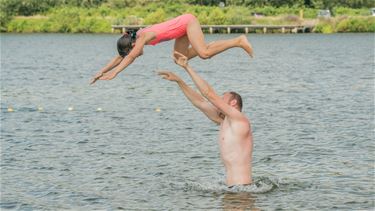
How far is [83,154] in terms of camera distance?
2445 cm

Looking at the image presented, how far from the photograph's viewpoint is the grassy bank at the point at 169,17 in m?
123

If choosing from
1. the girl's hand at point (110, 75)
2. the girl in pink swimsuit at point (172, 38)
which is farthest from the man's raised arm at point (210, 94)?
the girl's hand at point (110, 75)

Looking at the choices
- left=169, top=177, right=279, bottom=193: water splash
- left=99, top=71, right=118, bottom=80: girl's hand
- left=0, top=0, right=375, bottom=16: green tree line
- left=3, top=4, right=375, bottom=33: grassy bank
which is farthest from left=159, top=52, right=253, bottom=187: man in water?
left=0, top=0, right=375, bottom=16: green tree line

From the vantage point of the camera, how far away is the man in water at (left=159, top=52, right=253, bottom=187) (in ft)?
55.3

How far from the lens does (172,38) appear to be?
15.9 m

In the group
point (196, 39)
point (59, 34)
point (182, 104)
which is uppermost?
point (196, 39)

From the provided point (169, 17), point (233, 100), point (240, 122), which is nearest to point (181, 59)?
point (233, 100)

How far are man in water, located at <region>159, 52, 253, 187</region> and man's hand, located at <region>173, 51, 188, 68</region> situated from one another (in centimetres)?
67

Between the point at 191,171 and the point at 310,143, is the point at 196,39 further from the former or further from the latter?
the point at 310,143

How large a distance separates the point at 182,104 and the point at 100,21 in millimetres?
90053

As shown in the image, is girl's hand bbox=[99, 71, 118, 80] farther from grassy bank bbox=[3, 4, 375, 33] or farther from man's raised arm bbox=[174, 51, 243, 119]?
grassy bank bbox=[3, 4, 375, 33]

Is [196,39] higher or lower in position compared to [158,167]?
higher

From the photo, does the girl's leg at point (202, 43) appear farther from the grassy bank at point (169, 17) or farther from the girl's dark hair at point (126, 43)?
the grassy bank at point (169, 17)

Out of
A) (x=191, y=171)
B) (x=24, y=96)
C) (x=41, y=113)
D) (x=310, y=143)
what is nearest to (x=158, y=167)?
(x=191, y=171)
